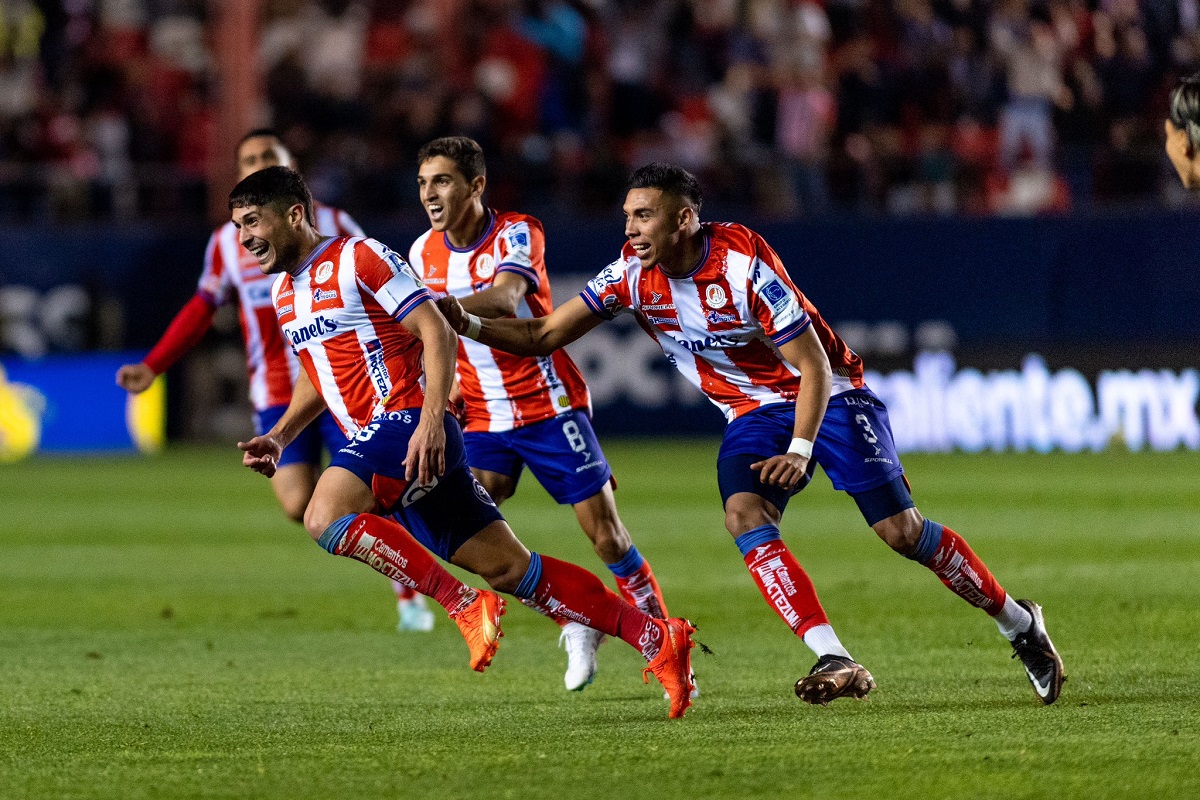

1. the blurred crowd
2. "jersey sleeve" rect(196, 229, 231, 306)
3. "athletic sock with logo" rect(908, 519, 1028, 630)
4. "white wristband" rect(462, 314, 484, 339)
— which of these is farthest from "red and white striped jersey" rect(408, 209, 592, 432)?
the blurred crowd

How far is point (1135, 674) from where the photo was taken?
7.15m

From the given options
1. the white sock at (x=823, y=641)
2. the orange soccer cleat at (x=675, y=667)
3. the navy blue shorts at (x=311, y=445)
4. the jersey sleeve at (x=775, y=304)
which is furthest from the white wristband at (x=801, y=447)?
the navy blue shorts at (x=311, y=445)

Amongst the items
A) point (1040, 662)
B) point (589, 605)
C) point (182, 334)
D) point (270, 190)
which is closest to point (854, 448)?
point (1040, 662)

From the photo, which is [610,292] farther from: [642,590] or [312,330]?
[642,590]

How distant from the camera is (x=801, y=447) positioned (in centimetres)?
640

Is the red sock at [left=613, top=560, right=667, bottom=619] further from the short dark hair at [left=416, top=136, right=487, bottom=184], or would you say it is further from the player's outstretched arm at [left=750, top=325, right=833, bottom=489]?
the short dark hair at [left=416, top=136, right=487, bottom=184]

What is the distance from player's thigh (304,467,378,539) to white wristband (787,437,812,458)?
1.44 m

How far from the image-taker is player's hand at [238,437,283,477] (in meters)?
6.81

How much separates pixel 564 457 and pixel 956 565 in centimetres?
187

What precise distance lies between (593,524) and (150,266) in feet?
49.2

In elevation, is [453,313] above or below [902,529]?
above

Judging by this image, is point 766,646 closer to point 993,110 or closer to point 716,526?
point 716,526

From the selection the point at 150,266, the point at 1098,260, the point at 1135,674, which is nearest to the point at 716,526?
the point at 1135,674

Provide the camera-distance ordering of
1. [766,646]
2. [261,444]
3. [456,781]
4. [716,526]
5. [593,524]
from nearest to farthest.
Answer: [456,781] → [261,444] → [593,524] → [766,646] → [716,526]
